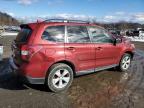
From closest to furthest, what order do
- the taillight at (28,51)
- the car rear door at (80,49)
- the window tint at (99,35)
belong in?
1. the taillight at (28,51)
2. the car rear door at (80,49)
3. the window tint at (99,35)

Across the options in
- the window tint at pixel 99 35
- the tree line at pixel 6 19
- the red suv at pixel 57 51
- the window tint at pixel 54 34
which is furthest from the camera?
the tree line at pixel 6 19

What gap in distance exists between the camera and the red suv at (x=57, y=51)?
21.2ft

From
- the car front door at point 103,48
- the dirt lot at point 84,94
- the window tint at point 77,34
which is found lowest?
the dirt lot at point 84,94

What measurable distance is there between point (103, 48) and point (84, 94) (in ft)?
6.42

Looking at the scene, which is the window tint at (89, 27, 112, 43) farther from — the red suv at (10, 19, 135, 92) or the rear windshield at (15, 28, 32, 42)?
the rear windshield at (15, 28, 32, 42)

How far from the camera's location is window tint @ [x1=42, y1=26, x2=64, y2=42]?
→ 6668mm

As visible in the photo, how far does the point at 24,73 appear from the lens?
21.1ft

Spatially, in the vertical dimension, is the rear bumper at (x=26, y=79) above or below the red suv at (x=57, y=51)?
below

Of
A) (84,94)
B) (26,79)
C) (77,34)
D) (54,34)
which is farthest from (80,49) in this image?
(26,79)

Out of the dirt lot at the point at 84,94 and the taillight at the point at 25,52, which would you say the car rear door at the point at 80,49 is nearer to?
the dirt lot at the point at 84,94

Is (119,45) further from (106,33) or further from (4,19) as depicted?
(4,19)

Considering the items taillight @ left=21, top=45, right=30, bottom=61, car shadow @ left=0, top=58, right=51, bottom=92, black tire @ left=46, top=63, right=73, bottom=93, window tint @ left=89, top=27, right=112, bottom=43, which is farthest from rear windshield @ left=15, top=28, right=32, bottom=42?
window tint @ left=89, top=27, right=112, bottom=43

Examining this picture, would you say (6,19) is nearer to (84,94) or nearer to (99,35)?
(99,35)

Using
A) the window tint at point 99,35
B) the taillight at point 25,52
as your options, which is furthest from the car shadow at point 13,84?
the window tint at point 99,35
